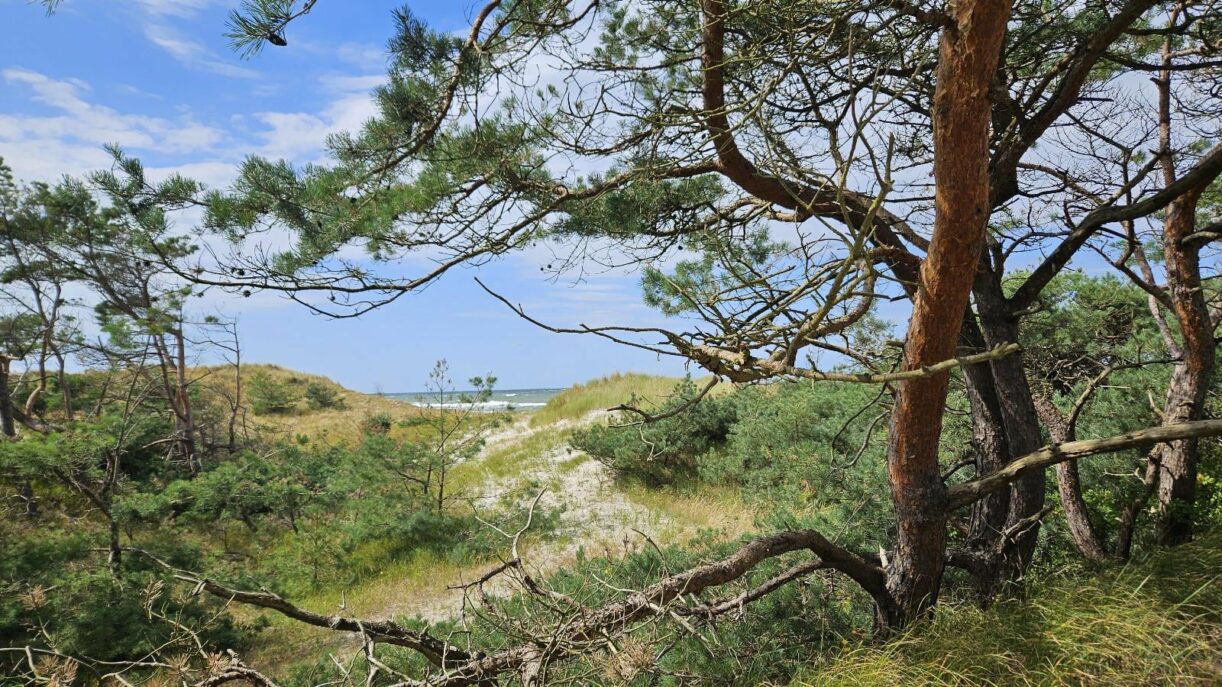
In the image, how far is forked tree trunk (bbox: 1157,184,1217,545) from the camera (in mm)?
3213

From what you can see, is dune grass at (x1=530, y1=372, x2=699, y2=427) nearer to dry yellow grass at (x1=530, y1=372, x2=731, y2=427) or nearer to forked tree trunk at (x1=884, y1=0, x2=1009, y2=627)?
dry yellow grass at (x1=530, y1=372, x2=731, y2=427)

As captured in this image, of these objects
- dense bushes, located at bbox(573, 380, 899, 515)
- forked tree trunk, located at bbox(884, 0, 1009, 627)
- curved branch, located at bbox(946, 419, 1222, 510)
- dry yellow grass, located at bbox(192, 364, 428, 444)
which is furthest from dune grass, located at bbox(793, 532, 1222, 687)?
dry yellow grass, located at bbox(192, 364, 428, 444)

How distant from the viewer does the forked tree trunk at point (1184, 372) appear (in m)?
3.21

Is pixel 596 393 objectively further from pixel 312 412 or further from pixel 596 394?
pixel 312 412

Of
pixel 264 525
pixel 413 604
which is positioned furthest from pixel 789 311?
pixel 264 525

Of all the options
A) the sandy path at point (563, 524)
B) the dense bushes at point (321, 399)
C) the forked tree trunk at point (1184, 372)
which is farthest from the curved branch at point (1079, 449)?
the dense bushes at point (321, 399)

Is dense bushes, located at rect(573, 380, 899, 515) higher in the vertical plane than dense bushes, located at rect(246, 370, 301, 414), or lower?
lower

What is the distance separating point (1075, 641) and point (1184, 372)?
6.46 feet

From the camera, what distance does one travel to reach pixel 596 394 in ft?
52.0

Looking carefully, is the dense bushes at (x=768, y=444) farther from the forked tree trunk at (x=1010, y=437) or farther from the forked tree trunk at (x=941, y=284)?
the forked tree trunk at (x=941, y=284)

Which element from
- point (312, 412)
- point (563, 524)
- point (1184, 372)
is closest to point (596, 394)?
point (563, 524)

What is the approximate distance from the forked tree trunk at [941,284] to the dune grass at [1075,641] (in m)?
0.24

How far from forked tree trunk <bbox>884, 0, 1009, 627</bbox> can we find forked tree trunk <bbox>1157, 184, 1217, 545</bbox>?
1.71 metres

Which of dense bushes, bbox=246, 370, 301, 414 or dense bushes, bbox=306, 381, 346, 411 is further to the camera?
dense bushes, bbox=306, 381, 346, 411
